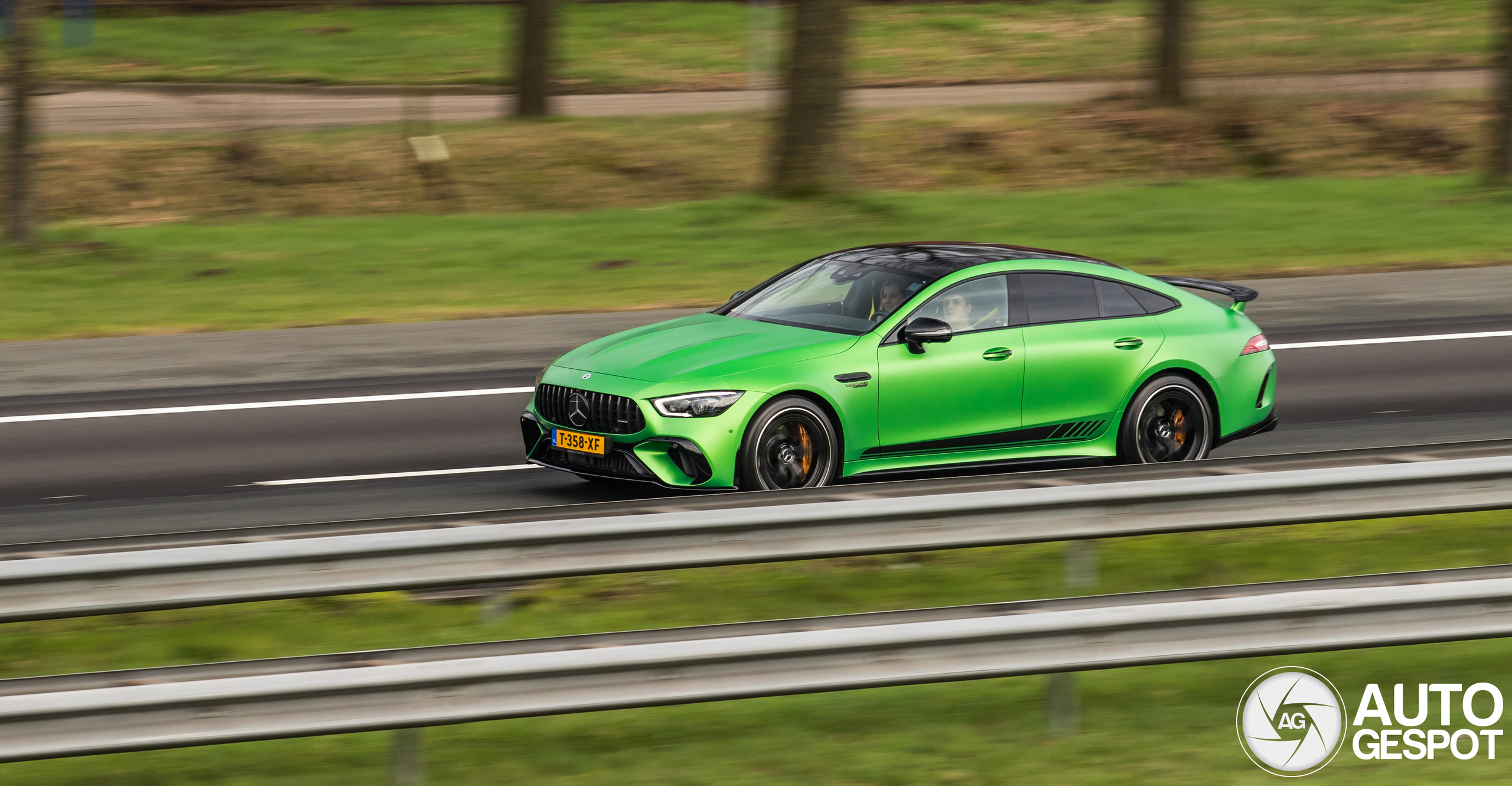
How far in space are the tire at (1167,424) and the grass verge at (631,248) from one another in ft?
24.4

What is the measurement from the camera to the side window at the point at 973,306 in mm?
9641

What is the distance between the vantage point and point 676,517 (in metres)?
5.31

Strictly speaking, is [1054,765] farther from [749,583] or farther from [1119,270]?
[1119,270]

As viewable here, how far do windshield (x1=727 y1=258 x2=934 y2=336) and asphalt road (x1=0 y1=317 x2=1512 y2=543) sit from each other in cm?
135

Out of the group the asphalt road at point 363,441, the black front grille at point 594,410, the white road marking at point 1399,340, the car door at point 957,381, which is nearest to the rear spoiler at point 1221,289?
the asphalt road at point 363,441

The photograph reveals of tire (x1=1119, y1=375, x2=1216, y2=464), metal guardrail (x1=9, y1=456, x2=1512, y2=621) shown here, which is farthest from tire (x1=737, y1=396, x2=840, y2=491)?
metal guardrail (x1=9, y1=456, x2=1512, y2=621)

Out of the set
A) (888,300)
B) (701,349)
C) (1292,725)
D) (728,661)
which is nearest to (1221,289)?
(888,300)

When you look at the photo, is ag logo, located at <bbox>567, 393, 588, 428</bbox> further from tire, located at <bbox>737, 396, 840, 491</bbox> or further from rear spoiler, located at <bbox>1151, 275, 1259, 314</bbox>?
rear spoiler, located at <bbox>1151, 275, 1259, 314</bbox>

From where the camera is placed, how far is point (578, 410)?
367 inches

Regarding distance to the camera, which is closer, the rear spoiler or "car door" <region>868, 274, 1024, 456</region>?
"car door" <region>868, 274, 1024, 456</region>

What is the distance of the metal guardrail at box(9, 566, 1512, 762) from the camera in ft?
15.0

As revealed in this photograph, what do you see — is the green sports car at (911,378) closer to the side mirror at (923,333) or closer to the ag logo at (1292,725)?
the side mirror at (923,333)

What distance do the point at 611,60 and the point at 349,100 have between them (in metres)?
8.96

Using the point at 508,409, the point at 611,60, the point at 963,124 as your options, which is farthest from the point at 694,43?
the point at 508,409
